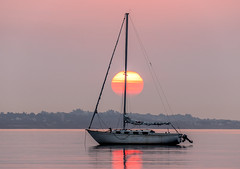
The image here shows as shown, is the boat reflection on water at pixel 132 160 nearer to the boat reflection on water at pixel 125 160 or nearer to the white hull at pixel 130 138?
the boat reflection on water at pixel 125 160

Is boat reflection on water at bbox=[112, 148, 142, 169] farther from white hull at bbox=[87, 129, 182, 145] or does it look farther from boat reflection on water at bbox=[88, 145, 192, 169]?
white hull at bbox=[87, 129, 182, 145]

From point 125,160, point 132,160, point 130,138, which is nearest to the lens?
point 132,160

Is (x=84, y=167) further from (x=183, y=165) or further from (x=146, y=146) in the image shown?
(x=146, y=146)

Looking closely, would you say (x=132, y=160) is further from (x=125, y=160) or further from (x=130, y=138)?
(x=130, y=138)

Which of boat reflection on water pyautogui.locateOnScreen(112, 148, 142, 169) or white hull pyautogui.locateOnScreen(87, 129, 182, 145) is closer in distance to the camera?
boat reflection on water pyautogui.locateOnScreen(112, 148, 142, 169)

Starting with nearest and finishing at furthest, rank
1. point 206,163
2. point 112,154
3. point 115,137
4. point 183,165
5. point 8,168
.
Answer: point 8,168
point 183,165
point 206,163
point 112,154
point 115,137

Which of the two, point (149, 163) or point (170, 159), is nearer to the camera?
point (149, 163)

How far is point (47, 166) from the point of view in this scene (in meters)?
72.9

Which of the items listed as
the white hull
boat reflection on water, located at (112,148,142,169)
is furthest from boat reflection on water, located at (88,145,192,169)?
the white hull

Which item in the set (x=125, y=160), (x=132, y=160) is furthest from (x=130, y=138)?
(x=132, y=160)

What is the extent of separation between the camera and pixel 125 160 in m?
81.8

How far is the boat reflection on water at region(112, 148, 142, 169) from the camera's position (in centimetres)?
7225

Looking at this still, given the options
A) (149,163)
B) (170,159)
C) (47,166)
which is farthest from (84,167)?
(170,159)

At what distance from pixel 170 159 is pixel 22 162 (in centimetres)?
2041
